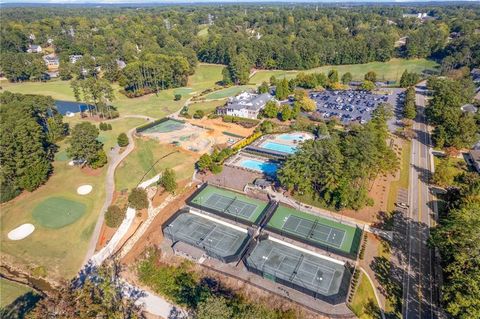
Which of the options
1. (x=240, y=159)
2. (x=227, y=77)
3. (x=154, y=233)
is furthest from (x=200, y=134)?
(x=227, y=77)

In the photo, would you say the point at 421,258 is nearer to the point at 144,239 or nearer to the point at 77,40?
the point at 144,239

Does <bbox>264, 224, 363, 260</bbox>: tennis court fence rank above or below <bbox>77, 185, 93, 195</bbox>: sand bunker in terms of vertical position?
above

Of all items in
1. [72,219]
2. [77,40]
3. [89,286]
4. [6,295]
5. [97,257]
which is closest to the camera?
[89,286]

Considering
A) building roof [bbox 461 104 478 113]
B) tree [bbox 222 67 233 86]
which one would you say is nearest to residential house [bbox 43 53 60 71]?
tree [bbox 222 67 233 86]

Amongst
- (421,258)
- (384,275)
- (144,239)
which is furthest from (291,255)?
(144,239)

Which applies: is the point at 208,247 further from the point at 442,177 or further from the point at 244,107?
the point at 244,107

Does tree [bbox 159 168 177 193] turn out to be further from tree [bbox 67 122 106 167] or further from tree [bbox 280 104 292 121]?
tree [bbox 280 104 292 121]
